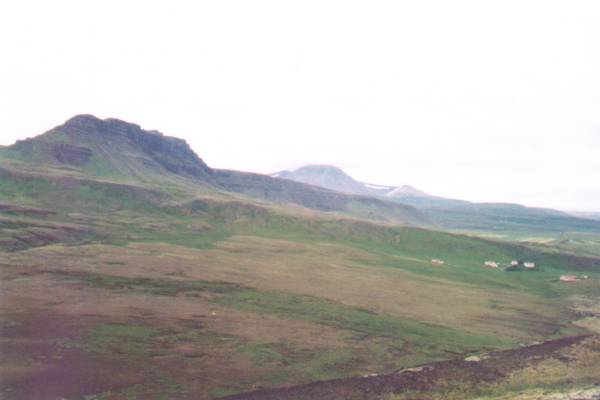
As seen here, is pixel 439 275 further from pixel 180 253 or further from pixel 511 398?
pixel 511 398

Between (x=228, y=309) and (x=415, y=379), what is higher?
(x=228, y=309)

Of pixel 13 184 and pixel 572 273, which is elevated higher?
pixel 13 184

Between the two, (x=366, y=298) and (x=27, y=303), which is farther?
(x=366, y=298)

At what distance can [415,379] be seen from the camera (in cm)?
4988

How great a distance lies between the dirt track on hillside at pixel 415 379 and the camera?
4491 centimetres

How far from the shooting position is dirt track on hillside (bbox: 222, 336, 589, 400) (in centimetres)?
4491

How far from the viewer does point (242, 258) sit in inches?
4909

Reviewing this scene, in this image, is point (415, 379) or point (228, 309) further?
point (228, 309)

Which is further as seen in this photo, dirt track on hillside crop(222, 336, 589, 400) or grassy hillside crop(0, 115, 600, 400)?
grassy hillside crop(0, 115, 600, 400)

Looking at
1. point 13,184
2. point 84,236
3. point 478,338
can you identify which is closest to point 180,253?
point 84,236

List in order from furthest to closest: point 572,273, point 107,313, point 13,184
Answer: point 13,184
point 572,273
point 107,313

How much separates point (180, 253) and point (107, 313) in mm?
58890

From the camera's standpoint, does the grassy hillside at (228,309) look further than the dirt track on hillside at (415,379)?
Yes

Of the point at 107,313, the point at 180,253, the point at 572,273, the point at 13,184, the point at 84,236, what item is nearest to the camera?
the point at 107,313
